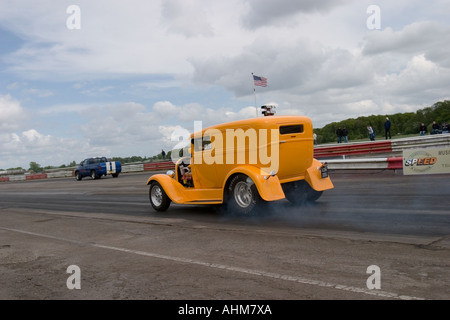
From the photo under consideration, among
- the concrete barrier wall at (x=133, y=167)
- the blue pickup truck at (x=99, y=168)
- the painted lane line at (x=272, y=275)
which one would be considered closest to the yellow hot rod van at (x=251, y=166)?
the painted lane line at (x=272, y=275)

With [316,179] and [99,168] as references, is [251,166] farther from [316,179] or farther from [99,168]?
[99,168]

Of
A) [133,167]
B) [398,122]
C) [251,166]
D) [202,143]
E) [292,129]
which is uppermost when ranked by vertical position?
[398,122]

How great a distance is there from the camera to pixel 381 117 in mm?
99812

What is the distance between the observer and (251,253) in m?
5.56

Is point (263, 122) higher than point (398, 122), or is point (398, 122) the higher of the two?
point (398, 122)

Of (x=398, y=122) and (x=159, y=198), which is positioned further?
(x=398, y=122)

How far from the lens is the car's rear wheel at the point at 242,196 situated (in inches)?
315

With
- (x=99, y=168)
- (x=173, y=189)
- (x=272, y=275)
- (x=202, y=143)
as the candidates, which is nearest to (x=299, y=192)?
(x=202, y=143)

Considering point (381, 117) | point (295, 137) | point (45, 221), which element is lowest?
point (45, 221)

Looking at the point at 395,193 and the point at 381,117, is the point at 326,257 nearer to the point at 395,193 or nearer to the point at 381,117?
the point at 395,193

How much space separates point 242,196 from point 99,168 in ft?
91.8

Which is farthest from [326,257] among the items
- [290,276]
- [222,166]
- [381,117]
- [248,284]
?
[381,117]

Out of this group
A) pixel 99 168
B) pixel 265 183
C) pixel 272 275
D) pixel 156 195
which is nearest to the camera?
pixel 272 275

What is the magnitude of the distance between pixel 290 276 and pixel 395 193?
22.1 feet
